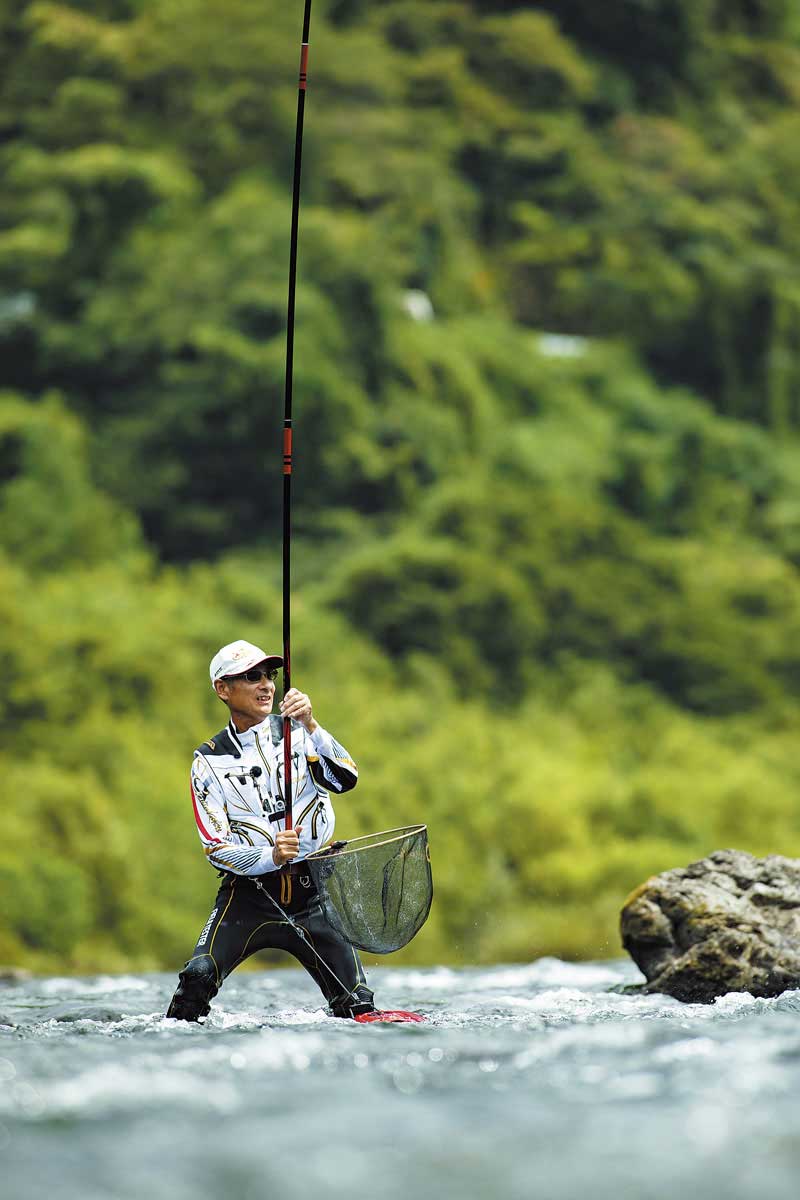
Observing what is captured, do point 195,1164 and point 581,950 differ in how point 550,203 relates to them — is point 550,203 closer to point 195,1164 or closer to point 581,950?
point 581,950

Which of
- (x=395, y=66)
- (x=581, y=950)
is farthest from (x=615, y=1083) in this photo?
(x=395, y=66)

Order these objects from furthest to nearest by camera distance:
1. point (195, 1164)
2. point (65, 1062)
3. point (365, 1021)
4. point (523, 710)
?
point (523, 710)
point (365, 1021)
point (65, 1062)
point (195, 1164)

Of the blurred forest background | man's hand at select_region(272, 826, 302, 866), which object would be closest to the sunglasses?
man's hand at select_region(272, 826, 302, 866)

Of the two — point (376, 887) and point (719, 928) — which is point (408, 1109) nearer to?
point (376, 887)

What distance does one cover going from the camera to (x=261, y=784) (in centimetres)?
618

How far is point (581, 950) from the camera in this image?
51.1 feet

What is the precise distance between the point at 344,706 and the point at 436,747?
1656mm

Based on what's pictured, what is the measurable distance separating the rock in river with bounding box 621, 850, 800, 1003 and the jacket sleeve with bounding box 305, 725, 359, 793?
2095 millimetres

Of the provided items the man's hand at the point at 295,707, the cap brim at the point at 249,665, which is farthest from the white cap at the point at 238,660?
the man's hand at the point at 295,707

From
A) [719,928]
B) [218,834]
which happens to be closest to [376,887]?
[218,834]

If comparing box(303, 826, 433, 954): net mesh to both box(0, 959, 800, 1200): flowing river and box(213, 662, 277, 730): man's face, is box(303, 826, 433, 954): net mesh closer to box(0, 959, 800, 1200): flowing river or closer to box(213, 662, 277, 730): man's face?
box(0, 959, 800, 1200): flowing river

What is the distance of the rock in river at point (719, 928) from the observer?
23.6ft

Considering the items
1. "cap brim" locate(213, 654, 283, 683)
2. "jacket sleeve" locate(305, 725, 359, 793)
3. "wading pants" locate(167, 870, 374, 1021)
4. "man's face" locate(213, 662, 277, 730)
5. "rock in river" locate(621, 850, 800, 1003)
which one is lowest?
"rock in river" locate(621, 850, 800, 1003)

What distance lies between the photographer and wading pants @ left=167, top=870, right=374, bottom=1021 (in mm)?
6102
